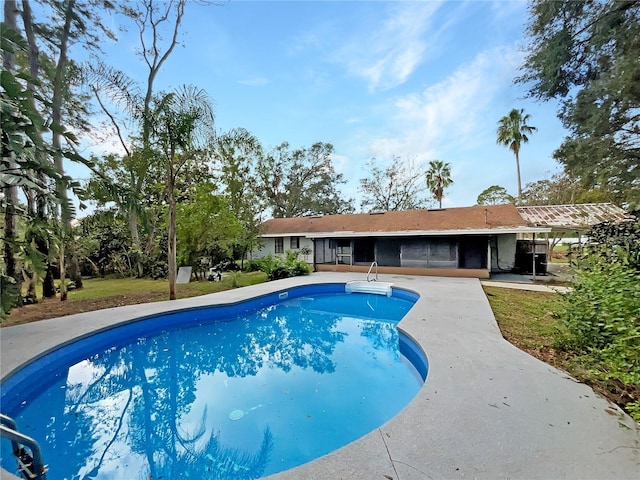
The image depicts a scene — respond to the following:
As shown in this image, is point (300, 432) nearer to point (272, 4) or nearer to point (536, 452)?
point (536, 452)

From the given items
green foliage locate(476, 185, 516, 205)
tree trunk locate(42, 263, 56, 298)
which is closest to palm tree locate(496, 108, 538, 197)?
green foliage locate(476, 185, 516, 205)

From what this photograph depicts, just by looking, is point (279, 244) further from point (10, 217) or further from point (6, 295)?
point (6, 295)

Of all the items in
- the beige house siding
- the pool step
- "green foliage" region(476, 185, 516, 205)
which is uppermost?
"green foliage" region(476, 185, 516, 205)

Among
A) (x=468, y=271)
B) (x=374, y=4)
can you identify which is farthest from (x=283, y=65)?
(x=468, y=271)

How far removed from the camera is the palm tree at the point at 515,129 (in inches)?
903

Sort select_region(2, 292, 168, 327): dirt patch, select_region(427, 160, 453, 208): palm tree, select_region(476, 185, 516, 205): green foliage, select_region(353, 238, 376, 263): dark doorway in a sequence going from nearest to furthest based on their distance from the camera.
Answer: select_region(2, 292, 168, 327): dirt patch
select_region(353, 238, 376, 263): dark doorway
select_region(427, 160, 453, 208): palm tree
select_region(476, 185, 516, 205): green foliage

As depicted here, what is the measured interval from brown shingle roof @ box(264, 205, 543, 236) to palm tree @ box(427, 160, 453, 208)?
957cm

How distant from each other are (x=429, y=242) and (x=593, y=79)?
338 inches

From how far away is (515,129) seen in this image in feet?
75.8

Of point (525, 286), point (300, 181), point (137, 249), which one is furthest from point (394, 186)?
point (137, 249)

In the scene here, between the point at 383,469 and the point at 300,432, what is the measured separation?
151cm

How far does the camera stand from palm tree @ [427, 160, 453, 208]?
84.7 feet

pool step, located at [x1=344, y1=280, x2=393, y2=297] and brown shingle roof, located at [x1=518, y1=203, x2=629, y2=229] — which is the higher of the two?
brown shingle roof, located at [x1=518, y1=203, x2=629, y2=229]

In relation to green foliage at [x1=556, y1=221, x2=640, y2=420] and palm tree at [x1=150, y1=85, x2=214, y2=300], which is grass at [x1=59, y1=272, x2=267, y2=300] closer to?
palm tree at [x1=150, y1=85, x2=214, y2=300]
